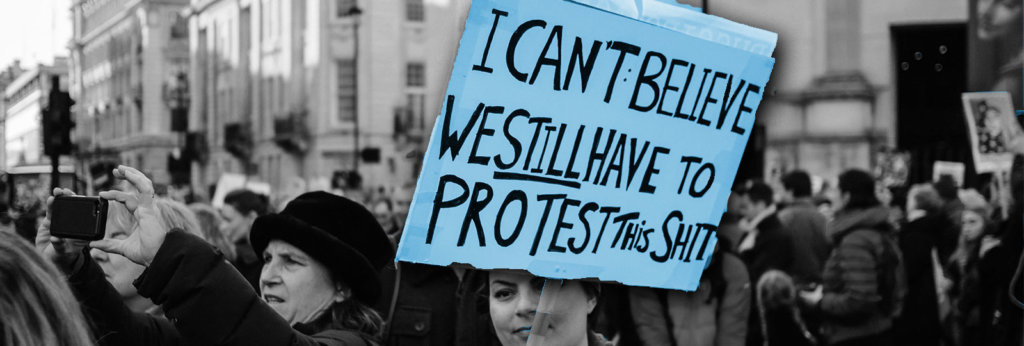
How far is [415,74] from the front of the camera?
36.7 meters

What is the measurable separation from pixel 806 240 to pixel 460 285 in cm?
445

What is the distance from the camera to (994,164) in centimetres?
952

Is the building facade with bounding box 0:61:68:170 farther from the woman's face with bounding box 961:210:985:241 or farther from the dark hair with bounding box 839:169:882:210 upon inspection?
the dark hair with bounding box 839:169:882:210

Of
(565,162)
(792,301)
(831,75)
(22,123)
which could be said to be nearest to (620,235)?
(565,162)

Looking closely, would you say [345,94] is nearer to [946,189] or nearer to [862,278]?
[946,189]

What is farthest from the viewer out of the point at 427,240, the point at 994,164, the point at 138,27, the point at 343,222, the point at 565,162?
the point at 138,27

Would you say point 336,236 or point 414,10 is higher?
point 414,10

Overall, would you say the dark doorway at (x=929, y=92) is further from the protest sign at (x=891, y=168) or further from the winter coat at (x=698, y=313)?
the winter coat at (x=698, y=313)

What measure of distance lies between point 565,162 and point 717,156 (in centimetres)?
49

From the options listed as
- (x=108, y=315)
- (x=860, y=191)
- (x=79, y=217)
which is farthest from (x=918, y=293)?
(x=79, y=217)

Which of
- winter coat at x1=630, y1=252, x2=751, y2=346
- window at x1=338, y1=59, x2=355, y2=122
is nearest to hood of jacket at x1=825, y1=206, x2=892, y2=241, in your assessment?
winter coat at x1=630, y1=252, x2=751, y2=346

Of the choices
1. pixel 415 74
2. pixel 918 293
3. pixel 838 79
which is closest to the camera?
pixel 918 293

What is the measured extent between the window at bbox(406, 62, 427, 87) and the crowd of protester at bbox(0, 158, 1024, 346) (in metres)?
26.8

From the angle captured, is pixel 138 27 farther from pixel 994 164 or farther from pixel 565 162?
pixel 565 162
